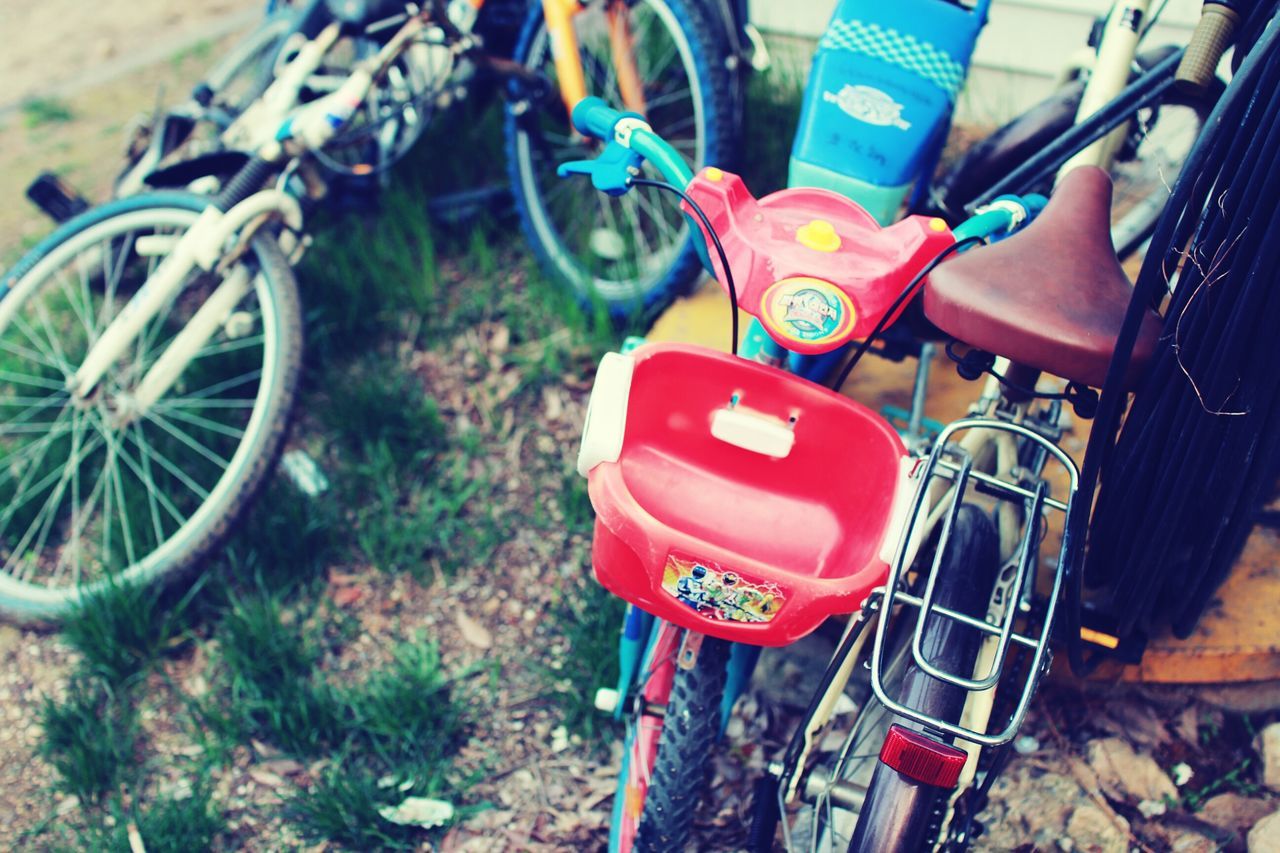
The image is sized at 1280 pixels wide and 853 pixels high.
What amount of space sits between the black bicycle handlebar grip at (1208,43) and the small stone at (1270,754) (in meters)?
1.30

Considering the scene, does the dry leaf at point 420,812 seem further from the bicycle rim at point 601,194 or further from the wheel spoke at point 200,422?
the bicycle rim at point 601,194

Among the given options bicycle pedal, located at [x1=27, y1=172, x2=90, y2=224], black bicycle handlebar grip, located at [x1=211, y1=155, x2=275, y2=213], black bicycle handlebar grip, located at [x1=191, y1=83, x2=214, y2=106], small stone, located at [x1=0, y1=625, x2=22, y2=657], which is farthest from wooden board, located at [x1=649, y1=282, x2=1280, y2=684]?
bicycle pedal, located at [x1=27, y1=172, x2=90, y2=224]

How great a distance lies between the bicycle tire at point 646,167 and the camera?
2.59 meters

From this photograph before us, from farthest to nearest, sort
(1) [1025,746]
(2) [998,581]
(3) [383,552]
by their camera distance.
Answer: (3) [383,552] → (1) [1025,746] → (2) [998,581]

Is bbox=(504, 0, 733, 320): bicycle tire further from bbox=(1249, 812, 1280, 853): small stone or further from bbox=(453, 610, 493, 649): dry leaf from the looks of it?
bbox=(1249, 812, 1280, 853): small stone

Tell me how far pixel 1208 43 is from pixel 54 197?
10.2 ft

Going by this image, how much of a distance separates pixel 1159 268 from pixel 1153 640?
0.98 m

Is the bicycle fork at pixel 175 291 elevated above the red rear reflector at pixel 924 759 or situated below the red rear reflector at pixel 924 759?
below

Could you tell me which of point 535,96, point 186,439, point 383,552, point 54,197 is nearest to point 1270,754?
point 383,552

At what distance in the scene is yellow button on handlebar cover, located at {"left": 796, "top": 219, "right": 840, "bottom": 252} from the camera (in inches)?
59.6

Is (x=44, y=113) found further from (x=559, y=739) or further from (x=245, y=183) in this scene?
(x=559, y=739)

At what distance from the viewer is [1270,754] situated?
6.55 feet

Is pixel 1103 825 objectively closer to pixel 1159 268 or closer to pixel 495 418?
pixel 1159 268

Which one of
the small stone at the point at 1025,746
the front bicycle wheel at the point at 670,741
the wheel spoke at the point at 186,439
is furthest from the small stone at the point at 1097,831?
the wheel spoke at the point at 186,439
